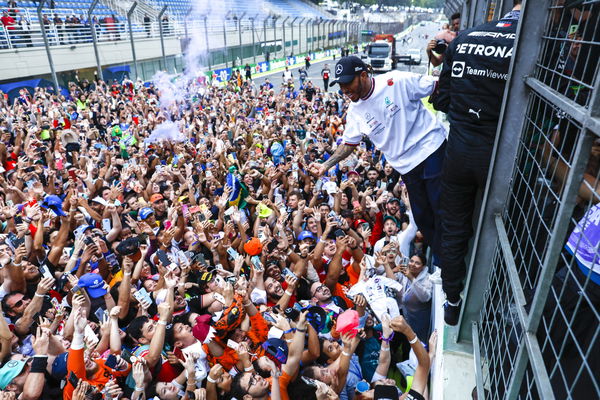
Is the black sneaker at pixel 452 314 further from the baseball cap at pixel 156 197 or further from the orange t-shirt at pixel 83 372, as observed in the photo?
the baseball cap at pixel 156 197

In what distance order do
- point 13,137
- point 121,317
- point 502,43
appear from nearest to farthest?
point 502,43
point 121,317
point 13,137

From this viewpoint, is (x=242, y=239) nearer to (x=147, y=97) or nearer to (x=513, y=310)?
(x=513, y=310)

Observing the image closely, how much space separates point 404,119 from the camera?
10.9ft

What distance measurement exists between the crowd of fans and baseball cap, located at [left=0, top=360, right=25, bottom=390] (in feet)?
0.05

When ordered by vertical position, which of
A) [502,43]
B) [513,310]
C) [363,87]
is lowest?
[513,310]

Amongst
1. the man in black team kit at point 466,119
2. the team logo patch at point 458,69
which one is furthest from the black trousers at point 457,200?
the team logo patch at point 458,69

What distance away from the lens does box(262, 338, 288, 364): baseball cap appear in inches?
126

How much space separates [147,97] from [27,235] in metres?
13.3

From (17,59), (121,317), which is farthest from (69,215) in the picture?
(17,59)

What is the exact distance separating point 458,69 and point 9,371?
149 inches

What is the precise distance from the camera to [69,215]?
5.62 metres

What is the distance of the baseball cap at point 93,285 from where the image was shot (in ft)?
13.5

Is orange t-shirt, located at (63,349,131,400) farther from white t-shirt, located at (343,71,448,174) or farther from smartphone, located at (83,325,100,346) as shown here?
white t-shirt, located at (343,71,448,174)

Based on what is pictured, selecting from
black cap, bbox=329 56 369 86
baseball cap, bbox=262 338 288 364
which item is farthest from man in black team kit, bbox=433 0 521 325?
baseball cap, bbox=262 338 288 364
